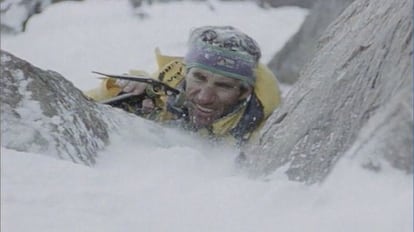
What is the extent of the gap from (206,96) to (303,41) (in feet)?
20.1

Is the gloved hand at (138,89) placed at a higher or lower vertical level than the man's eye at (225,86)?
lower

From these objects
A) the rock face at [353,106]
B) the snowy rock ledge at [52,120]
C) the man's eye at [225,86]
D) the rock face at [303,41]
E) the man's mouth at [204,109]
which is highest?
the rock face at [353,106]

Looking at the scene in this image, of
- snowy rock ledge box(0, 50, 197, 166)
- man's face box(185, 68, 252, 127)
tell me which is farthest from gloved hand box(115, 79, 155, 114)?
snowy rock ledge box(0, 50, 197, 166)

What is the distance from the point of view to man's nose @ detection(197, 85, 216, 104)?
19.6 ft

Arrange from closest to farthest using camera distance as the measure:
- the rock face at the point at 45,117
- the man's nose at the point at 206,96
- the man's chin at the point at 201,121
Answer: the rock face at the point at 45,117
the man's chin at the point at 201,121
the man's nose at the point at 206,96

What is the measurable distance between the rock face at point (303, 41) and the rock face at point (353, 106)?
6886 millimetres

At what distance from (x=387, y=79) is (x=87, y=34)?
30.9ft

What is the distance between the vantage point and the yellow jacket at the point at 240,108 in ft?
18.7

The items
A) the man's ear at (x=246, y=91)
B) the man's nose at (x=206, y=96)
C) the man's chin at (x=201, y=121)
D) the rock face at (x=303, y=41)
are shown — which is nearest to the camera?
the man's chin at (x=201, y=121)

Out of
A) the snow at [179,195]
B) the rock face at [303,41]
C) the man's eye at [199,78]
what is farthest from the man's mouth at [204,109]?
the rock face at [303,41]

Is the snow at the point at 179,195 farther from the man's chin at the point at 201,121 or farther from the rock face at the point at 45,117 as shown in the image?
the man's chin at the point at 201,121

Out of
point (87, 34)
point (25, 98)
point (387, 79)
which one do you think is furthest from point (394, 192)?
point (87, 34)

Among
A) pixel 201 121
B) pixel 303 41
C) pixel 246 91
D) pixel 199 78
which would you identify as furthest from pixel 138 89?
pixel 303 41

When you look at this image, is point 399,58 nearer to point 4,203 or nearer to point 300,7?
point 4,203
